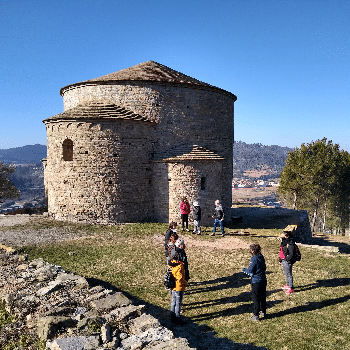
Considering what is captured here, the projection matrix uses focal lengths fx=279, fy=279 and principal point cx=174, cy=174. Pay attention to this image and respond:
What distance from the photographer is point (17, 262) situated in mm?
8133

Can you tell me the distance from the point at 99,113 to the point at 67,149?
312 cm

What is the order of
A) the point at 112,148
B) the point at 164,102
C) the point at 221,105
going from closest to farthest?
the point at 112,148 < the point at 164,102 < the point at 221,105

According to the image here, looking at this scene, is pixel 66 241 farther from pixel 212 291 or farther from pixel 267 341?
pixel 267 341

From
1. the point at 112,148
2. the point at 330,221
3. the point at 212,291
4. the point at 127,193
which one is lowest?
the point at 330,221

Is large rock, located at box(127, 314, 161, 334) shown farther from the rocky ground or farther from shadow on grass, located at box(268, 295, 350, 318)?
shadow on grass, located at box(268, 295, 350, 318)

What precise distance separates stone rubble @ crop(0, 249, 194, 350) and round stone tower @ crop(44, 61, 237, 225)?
9505 mm

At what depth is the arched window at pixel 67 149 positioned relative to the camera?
16.5 metres

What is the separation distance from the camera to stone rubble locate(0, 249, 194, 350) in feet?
14.0

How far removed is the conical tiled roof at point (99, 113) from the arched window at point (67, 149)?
4.88 ft

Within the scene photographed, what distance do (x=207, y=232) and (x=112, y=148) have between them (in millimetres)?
7170

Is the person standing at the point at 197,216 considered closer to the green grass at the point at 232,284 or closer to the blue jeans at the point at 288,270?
the green grass at the point at 232,284

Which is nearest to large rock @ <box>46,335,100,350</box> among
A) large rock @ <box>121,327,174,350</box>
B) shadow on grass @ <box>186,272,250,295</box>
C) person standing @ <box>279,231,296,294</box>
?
large rock @ <box>121,327,174,350</box>

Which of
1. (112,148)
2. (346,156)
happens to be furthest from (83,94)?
(346,156)

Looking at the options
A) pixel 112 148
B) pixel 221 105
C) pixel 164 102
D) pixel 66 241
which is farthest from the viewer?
pixel 221 105
